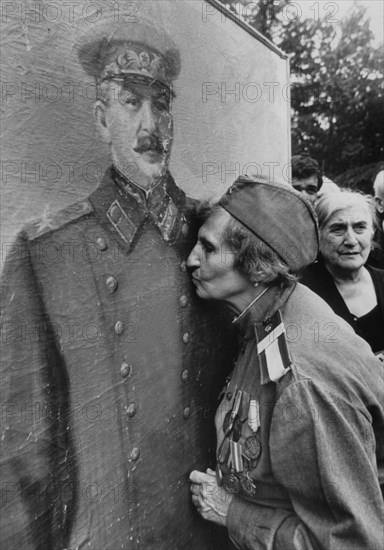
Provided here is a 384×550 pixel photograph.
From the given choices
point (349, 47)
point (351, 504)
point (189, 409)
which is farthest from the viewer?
point (349, 47)

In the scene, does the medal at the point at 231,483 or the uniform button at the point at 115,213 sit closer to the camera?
the uniform button at the point at 115,213

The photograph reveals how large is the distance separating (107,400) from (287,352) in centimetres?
50

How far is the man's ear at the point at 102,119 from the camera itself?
53.9 inches

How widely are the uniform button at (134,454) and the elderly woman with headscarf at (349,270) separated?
132 centimetres

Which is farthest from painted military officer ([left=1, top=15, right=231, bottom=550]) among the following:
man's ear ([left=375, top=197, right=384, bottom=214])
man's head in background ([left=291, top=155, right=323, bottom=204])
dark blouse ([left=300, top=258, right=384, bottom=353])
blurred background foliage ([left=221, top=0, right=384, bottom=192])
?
blurred background foliage ([left=221, top=0, right=384, bottom=192])

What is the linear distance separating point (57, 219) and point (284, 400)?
28.7 inches

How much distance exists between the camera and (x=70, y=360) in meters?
1.30

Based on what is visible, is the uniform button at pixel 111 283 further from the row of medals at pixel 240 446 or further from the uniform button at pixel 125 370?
the row of medals at pixel 240 446

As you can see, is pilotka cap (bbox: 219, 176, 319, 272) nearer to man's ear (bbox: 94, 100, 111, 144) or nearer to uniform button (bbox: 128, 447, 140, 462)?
man's ear (bbox: 94, 100, 111, 144)

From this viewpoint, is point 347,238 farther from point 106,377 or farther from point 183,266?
point 106,377

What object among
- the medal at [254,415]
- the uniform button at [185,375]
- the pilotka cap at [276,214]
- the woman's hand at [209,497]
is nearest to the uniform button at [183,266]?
the pilotka cap at [276,214]

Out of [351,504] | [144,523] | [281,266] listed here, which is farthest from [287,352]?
[144,523]

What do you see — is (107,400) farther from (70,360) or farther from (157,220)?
(157,220)

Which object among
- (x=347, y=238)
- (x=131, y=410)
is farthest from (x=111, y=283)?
(x=347, y=238)
